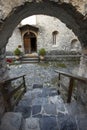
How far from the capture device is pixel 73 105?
3.88 metres

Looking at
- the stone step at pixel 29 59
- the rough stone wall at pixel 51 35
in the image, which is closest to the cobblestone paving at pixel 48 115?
the stone step at pixel 29 59

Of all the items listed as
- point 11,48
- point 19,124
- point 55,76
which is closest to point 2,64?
point 19,124

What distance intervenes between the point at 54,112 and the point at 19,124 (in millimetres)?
1051

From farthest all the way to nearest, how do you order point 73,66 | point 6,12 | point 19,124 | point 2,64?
point 73,66 → point 2,64 → point 19,124 → point 6,12

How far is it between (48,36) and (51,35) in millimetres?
279

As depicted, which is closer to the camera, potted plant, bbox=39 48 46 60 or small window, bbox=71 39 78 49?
potted plant, bbox=39 48 46 60

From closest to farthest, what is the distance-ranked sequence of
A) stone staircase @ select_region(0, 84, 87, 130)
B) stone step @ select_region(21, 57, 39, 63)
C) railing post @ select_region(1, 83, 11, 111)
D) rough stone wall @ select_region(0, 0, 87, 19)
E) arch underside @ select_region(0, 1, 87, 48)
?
1. rough stone wall @ select_region(0, 0, 87, 19)
2. arch underside @ select_region(0, 1, 87, 48)
3. stone staircase @ select_region(0, 84, 87, 130)
4. railing post @ select_region(1, 83, 11, 111)
5. stone step @ select_region(21, 57, 39, 63)

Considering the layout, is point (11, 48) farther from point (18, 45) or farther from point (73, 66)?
point (73, 66)

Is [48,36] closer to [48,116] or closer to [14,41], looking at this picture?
[14,41]

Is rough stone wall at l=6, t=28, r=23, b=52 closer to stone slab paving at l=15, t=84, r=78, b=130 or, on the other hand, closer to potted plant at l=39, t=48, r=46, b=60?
potted plant at l=39, t=48, r=46, b=60

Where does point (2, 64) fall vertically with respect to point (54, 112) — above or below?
above

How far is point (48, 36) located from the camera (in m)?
13.9

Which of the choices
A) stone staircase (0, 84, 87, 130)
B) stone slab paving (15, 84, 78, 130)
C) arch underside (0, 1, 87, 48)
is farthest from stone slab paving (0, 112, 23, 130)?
arch underside (0, 1, 87, 48)

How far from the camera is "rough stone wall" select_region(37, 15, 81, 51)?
536 inches
